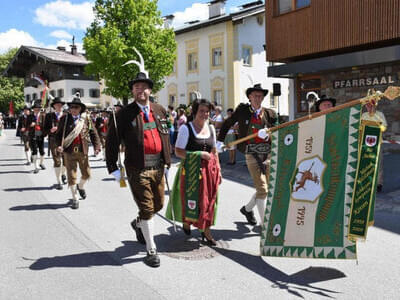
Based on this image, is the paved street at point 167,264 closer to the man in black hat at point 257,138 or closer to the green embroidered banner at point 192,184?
the green embroidered banner at point 192,184

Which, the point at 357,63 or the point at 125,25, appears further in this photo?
the point at 125,25

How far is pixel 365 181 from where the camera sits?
391 cm

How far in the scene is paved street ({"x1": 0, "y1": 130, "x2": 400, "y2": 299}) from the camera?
3.65 metres

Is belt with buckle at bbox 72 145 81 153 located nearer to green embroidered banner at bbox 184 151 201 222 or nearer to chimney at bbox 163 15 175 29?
green embroidered banner at bbox 184 151 201 222

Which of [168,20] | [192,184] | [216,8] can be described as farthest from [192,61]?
[192,184]

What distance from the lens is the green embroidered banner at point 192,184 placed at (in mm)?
4879

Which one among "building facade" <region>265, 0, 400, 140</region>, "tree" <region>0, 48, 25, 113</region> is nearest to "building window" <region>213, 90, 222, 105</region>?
"building facade" <region>265, 0, 400, 140</region>

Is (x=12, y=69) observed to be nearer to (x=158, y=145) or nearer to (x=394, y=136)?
(x=394, y=136)

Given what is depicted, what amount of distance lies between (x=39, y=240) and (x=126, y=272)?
182cm

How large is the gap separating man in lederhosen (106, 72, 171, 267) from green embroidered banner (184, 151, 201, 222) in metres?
0.39

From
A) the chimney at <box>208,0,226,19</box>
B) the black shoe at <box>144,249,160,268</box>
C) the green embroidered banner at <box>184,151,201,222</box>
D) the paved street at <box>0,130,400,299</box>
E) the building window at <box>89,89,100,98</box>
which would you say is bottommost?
the paved street at <box>0,130,400,299</box>

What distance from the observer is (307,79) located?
17.2 meters

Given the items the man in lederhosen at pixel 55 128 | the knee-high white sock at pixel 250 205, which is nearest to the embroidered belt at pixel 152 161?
the knee-high white sock at pixel 250 205

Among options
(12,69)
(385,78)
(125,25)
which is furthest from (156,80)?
(12,69)
